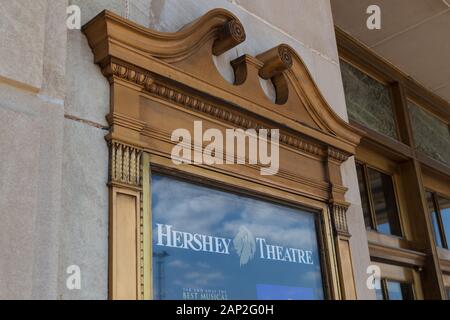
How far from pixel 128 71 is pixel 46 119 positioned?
0.32m

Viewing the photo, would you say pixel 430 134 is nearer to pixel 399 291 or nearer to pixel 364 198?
pixel 364 198

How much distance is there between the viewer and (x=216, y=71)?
177 cm

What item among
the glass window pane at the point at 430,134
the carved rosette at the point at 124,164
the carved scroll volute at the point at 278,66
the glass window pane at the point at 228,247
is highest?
the glass window pane at the point at 430,134

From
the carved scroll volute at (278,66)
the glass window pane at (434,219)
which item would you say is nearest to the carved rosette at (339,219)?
the carved scroll volute at (278,66)

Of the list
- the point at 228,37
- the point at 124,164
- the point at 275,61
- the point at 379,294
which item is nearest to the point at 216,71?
the point at 228,37

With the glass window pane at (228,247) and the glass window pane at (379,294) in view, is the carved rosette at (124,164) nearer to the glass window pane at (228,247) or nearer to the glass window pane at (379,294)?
the glass window pane at (228,247)

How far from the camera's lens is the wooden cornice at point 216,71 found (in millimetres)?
1459

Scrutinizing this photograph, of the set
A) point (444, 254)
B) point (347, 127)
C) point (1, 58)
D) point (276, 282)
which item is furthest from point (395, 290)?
point (1, 58)

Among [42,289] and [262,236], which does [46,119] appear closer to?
[42,289]

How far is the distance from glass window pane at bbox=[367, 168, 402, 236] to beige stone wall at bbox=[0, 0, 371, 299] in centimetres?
207

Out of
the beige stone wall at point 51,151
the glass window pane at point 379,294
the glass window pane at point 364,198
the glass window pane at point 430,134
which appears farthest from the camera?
the glass window pane at point 430,134

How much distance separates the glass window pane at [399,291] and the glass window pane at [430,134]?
108 centimetres

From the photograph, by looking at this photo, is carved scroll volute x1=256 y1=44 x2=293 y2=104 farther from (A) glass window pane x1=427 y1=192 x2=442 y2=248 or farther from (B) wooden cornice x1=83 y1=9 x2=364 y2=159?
(A) glass window pane x1=427 y1=192 x2=442 y2=248

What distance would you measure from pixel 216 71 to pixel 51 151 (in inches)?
27.4
